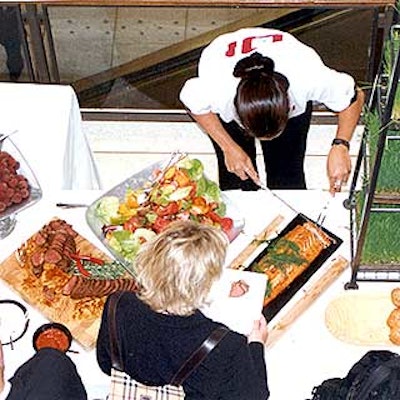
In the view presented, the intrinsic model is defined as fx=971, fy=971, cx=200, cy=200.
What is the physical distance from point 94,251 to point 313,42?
53.8 inches

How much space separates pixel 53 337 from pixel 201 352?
556 mm

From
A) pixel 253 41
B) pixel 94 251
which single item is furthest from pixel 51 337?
pixel 253 41

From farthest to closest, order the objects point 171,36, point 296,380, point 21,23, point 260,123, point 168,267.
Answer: point 171,36
point 21,23
point 260,123
point 296,380
point 168,267

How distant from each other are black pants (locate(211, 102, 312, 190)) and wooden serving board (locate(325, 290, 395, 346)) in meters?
0.62

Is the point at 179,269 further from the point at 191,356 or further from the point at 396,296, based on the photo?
the point at 396,296

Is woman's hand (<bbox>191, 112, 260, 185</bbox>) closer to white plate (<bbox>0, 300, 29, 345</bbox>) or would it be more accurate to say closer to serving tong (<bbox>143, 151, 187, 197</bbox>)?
serving tong (<bbox>143, 151, 187, 197</bbox>)

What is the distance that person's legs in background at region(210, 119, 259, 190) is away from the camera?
9.89 feet

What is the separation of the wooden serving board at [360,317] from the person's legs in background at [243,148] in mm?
644

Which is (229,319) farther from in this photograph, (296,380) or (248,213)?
(248,213)

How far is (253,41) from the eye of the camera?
2.77 meters

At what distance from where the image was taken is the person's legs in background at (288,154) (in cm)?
299

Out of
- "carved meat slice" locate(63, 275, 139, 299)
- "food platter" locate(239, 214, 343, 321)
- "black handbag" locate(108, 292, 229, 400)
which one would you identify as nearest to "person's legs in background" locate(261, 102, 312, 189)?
"food platter" locate(239, 214, 343, 321)

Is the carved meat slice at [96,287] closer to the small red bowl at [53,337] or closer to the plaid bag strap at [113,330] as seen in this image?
the small red bowl at [53,337]

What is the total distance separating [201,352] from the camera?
208cm
